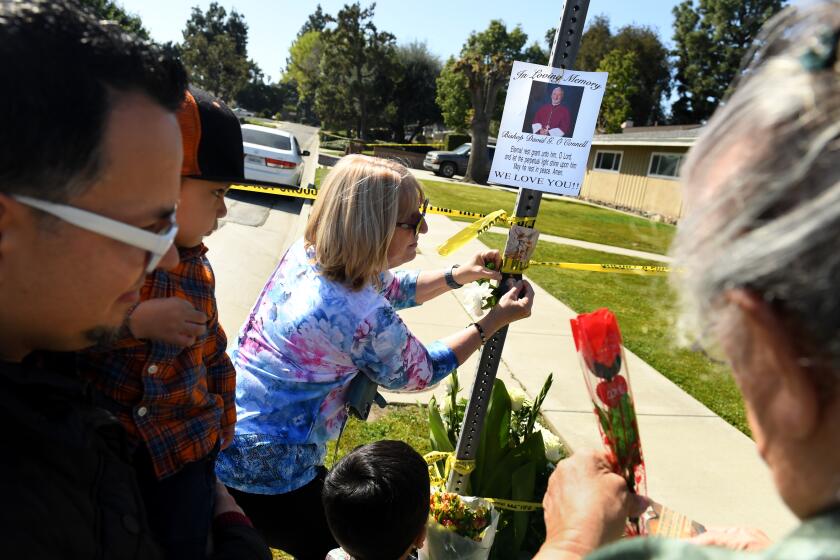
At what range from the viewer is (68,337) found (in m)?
1.07

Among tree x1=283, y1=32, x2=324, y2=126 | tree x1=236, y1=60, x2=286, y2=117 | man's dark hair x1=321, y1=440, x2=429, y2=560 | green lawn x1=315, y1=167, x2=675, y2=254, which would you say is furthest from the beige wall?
tree x1=236, y1=60, x2=286, y2=117

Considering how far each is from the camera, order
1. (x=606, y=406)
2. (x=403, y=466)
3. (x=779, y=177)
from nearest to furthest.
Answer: (x=779, y=177)
(x=606, y=406)
(x=403, y=466)

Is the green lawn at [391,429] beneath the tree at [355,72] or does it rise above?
beneath

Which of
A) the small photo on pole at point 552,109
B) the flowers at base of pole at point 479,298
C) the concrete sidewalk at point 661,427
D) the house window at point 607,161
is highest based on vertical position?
the house window at point 607,161

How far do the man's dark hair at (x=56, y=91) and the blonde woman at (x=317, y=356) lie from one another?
3.89ft

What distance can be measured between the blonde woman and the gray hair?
1.40 metres

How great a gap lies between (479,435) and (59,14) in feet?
7.43

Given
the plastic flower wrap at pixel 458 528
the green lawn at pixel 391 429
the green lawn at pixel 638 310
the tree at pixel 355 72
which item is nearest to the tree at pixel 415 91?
the tree at pixel 355 72

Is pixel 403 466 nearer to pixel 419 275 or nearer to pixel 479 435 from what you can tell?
pixel 479 435

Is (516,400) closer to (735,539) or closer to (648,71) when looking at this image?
(735,539)

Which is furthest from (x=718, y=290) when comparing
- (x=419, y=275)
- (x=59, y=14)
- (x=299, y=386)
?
(x=419, y=275)

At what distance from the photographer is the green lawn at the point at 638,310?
16.4 ft

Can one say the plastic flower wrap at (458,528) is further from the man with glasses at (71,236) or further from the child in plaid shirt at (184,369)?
the man with glasses at (71,236)

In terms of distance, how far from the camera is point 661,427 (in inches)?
172
